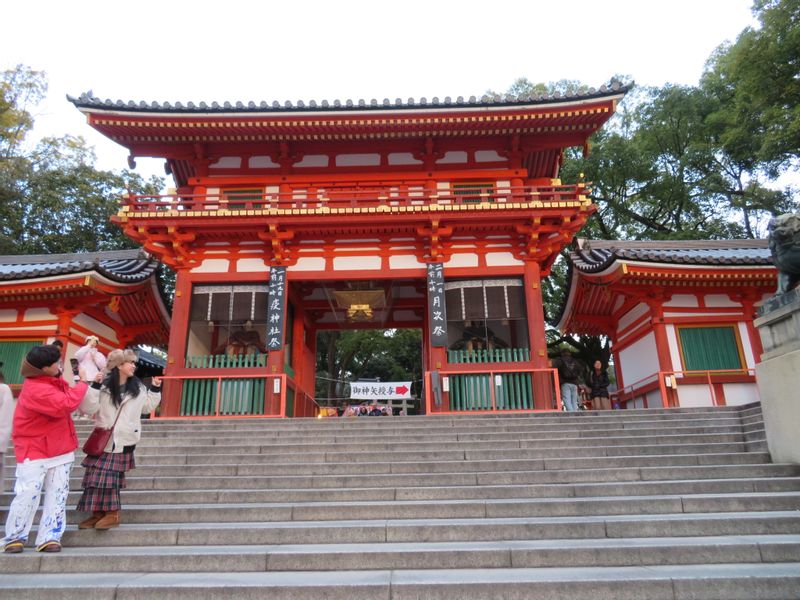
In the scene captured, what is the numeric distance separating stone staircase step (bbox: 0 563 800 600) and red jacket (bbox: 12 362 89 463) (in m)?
0.95

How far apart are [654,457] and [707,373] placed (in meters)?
7.05

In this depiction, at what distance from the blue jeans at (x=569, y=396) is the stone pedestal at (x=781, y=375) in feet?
18.3

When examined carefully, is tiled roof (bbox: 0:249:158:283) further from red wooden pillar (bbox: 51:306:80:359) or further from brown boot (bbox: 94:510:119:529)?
brown boot (bbox: 94:510:119:529)

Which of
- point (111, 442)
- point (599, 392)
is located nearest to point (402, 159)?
point (599, 392)

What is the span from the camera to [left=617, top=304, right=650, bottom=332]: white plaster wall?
1309 cm

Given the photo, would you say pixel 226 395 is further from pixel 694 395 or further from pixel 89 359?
pixel 694 395

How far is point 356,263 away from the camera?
12.0 meters

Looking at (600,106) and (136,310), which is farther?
(136,310)

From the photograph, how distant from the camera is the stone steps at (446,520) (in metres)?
3.44

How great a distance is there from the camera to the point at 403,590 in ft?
11.0

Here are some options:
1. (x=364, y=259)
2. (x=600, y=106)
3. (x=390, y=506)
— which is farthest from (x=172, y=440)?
(x=600, y=106)

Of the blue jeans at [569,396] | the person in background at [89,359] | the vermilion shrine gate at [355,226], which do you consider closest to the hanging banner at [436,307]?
the vermilion shrine gate at [355,226]

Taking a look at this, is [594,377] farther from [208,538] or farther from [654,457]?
[208,538]

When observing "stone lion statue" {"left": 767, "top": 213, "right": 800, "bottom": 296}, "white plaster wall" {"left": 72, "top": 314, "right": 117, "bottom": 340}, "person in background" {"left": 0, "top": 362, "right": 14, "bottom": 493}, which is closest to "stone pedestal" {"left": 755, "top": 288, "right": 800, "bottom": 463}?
"stone lion statue" {"left": 767, "top": 213, "right": 800, "bottom": 296}
